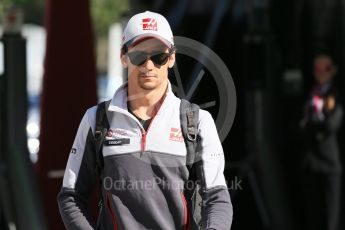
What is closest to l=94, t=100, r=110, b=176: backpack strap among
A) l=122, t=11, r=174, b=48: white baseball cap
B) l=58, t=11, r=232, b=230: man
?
l=58, t=11, r=232, b=230: man

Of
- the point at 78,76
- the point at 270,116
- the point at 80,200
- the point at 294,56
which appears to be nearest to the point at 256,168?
the point at 270,116

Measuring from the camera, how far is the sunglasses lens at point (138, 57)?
11.8 feet

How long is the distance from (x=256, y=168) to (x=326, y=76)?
1011 mm

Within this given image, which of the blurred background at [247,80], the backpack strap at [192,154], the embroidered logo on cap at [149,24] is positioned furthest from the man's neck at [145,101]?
the blurred background at [247,80]

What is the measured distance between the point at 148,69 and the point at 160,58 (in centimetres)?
6

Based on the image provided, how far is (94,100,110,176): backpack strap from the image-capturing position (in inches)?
141

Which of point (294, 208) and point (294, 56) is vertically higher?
point (294, 56)

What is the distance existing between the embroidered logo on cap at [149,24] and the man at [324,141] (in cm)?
423

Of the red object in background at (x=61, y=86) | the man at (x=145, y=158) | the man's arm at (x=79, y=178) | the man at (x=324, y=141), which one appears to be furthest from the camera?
the red object in background at (x=61, y=86)

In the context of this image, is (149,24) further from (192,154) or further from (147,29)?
(192,154)

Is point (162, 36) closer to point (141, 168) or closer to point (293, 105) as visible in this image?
point (141, 168)

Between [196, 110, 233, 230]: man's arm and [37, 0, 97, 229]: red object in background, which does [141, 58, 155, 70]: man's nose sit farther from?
[37, 0, 97, 229]: red object in background

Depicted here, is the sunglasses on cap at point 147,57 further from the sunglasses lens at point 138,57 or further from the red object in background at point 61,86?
the red object in background at point 61,86

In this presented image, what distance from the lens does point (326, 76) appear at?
7719 mm
